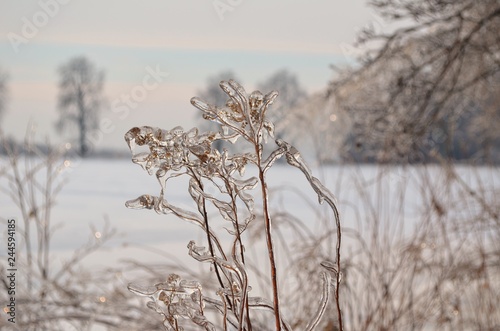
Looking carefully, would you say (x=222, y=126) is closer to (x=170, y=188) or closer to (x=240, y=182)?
(x=240, y=182)

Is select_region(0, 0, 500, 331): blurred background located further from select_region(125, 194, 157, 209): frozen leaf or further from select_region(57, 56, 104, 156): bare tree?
select_region(57, 56, 104, 156): bare tree

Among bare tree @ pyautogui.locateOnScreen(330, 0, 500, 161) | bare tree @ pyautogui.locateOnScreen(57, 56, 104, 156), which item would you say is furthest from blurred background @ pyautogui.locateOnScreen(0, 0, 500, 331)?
bare tree @ pyautogui.locateOnScreen(57, 56, 104, 156)

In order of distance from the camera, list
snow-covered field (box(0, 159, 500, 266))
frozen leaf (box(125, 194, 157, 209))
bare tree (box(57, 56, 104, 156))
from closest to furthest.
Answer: frozen leaf (box(125, 194, 157, 209))
snow-covered field (box(0, 159, 500, 266))
bare tree (box(57, 56, 104, 156))

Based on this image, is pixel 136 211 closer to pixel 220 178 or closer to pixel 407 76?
pixel 407 76

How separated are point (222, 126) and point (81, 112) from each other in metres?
9.55

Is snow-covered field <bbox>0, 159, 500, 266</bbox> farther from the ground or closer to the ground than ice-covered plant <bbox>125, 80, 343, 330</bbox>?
closer to the ground

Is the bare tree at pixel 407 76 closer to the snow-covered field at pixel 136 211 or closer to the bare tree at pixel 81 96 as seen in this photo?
the snow-covered field at pixel 136 211

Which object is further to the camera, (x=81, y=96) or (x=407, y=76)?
(x=81, y=96)

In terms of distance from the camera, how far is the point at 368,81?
3.41 metres

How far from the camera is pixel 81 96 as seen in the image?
1027cm

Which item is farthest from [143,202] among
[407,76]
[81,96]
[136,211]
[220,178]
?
[81,96]

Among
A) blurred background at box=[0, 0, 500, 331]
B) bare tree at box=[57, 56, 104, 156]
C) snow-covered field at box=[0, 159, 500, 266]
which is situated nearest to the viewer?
blurred background at box=[0, 0, 500, 331]

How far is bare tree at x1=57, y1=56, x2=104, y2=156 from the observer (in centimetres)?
971

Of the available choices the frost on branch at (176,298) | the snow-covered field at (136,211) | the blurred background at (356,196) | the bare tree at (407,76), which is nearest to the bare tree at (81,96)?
the snow-covered field at (136,211)
